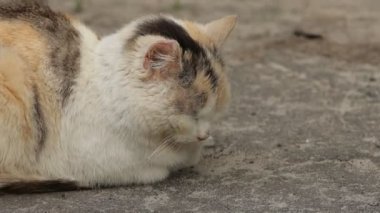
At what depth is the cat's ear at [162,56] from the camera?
12.9 feet

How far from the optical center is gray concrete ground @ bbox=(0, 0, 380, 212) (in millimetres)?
4141

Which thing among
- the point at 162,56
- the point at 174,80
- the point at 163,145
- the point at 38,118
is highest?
the point at 162,56

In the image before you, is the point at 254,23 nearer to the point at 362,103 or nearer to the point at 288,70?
the point at 288,70

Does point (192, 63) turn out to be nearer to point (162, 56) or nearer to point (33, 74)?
Result: point (162, 56)

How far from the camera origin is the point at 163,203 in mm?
4121

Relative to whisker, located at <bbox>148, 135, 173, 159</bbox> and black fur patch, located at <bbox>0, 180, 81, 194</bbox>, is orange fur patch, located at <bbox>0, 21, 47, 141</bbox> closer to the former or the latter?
black fur patch, located at <bbox>0, 180, 81, 194</bbox>

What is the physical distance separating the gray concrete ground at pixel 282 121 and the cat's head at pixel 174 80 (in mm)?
407

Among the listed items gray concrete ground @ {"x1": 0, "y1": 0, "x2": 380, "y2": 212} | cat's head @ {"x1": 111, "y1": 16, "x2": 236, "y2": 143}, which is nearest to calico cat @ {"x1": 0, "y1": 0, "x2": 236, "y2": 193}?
cat's head @ {"x1": 111, "y1": 16, "x2": 236, "y2": 143}

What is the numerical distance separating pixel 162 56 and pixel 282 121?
167 centimetres

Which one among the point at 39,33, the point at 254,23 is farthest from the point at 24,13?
the point at 254,23

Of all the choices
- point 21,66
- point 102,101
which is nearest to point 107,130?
point 102,101

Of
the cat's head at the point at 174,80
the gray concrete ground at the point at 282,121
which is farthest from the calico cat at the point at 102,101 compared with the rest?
the gray concrete ground at the point at 282,121

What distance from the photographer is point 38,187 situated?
4.14 meters

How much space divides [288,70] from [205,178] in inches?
91.1
